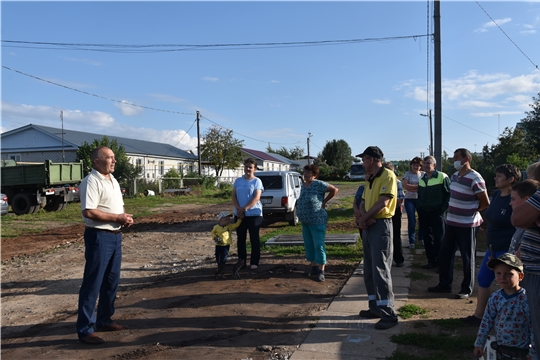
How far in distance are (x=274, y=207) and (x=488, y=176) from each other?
1599cm

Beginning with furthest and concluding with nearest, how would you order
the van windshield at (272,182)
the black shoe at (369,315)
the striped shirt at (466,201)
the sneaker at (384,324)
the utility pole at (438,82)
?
the van windshield at (272,182), the utility pole at (438,82), the striped shirt at (466,201), the black shoe at (369,315), the sneaker at (384,324)

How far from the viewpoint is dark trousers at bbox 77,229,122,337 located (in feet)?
15.1

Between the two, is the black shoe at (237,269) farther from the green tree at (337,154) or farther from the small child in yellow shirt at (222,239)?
the green tree at (337,154)

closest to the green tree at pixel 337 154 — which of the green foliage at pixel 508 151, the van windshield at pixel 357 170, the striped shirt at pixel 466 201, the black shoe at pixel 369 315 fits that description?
the van windshield at pixel 357 170

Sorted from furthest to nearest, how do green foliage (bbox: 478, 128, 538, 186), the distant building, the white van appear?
1. the distant building
2. green foliage (bbox: 478, 128, 538, 186)
3. the white van

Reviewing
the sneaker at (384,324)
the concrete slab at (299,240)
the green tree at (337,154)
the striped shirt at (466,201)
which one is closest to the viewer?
the sneaker at (384,324)

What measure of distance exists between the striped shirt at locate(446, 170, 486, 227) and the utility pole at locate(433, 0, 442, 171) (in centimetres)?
611

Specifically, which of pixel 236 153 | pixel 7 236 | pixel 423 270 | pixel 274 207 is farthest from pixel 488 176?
pixel 236 153

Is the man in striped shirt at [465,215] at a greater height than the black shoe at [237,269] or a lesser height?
greater

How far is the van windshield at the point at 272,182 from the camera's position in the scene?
14.4 metres

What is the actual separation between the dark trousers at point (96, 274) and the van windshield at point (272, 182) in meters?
9.60

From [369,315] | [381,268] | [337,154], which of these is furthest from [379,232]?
[337,154]

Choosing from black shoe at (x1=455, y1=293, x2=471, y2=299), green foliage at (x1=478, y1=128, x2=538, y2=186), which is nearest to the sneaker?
black shoe at (x1=455, y1=293, x2=471, y2=299)

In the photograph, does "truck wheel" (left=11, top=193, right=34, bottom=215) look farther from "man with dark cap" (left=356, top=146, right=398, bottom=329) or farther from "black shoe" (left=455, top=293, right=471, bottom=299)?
"black shoe" (left=455, top=293, right=471, bottom=299)
